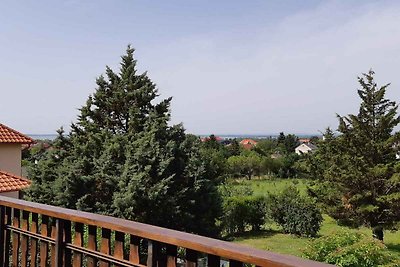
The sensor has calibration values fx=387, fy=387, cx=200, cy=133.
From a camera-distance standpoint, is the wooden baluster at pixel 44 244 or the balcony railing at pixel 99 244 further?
the wooden baluster at pixel 44 244

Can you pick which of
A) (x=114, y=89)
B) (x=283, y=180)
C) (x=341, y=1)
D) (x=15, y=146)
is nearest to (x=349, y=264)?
(x=341, y=1)

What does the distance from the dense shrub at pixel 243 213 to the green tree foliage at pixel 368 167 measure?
2.60 meters

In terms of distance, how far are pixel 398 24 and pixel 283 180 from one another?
2428 cm

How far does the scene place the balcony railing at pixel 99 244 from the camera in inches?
43.6

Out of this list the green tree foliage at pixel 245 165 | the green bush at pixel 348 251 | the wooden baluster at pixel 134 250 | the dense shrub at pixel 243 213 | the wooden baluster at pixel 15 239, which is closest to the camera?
the wooden baluster at pixel 134 250

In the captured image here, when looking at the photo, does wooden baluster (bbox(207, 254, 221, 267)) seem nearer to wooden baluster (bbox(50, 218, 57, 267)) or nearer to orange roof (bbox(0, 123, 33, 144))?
wooden baluster (bbox(50, 218, 57, 267))

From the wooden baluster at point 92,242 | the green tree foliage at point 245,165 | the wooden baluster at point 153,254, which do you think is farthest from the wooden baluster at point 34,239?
the green tree foliage at point 245,165

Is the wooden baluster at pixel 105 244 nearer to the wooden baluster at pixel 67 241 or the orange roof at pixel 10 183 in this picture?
the wooden baluster at pixel 67 241

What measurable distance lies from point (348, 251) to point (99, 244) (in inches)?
191

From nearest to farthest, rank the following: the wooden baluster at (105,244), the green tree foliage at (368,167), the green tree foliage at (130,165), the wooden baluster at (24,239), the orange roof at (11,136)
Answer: the wooden baluster at (105,244) < the wooden baluster at (24,239) < the green tree foliage at (130,165) < the orange roof at (11,136) < the green tree foliage at (368,167)

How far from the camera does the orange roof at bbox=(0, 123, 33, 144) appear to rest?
1301 cm

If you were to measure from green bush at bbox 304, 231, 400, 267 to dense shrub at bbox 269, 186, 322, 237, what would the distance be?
8.10 m

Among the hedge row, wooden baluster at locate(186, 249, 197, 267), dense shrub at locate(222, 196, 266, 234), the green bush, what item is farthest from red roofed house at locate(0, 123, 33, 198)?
wooden baluster at locate(186, 249, 197, 267)

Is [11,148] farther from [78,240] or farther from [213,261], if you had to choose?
[213,261]
